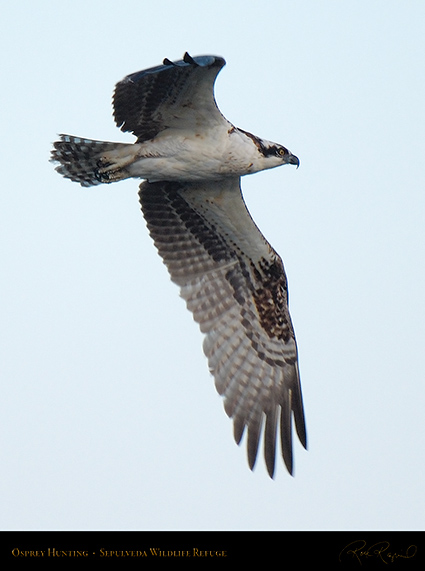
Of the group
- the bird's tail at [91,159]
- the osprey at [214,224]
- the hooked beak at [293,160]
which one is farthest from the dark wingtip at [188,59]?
the hooked beak at [293,160]

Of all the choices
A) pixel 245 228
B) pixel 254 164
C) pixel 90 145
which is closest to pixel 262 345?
pixel 245 228

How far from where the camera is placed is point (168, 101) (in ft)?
35.1

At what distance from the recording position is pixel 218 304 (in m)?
12.3

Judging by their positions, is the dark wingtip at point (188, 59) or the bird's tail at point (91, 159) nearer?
the dark wingtip at point (188, 59)

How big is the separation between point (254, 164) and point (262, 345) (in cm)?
227
